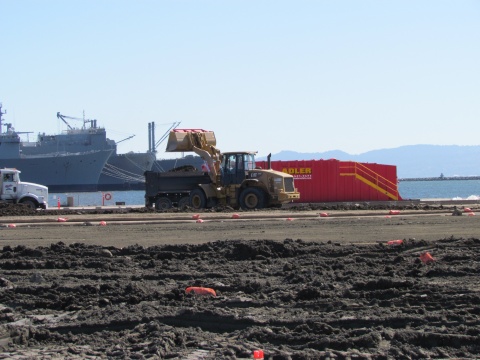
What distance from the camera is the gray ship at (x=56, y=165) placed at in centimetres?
9138

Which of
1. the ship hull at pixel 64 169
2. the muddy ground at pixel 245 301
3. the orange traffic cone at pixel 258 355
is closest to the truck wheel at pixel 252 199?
the muddy ground at pixel 245 301

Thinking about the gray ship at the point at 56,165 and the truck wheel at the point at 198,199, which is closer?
the truck wheel at the point at 198,199

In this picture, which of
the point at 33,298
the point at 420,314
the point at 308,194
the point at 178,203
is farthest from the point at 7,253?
the point at 308,194

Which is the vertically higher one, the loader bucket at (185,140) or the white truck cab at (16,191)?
the loader bucket at (185,140)

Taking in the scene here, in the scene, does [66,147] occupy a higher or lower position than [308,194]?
higher

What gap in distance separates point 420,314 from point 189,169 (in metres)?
26.8

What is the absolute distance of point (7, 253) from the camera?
1378 cm

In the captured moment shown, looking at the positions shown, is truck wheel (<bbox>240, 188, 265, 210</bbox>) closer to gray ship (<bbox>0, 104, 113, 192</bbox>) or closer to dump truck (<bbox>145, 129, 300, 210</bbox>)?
dump truck (<bbox>145, 129, 300, 210</bbox>)

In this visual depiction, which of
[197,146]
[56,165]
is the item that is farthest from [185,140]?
[56,165]

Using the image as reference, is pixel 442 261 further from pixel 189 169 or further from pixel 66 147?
pixel 66 147

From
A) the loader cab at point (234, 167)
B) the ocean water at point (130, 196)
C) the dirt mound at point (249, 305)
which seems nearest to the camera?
the dirt mound at point (249, 305)

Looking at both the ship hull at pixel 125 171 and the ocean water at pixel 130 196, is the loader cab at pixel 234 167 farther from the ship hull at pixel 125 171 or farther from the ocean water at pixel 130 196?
the ship hull at pixel 125 171

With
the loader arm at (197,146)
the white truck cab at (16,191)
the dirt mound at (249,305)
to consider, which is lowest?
the dirt mound at (249,305)

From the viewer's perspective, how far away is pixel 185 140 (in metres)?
32.3
